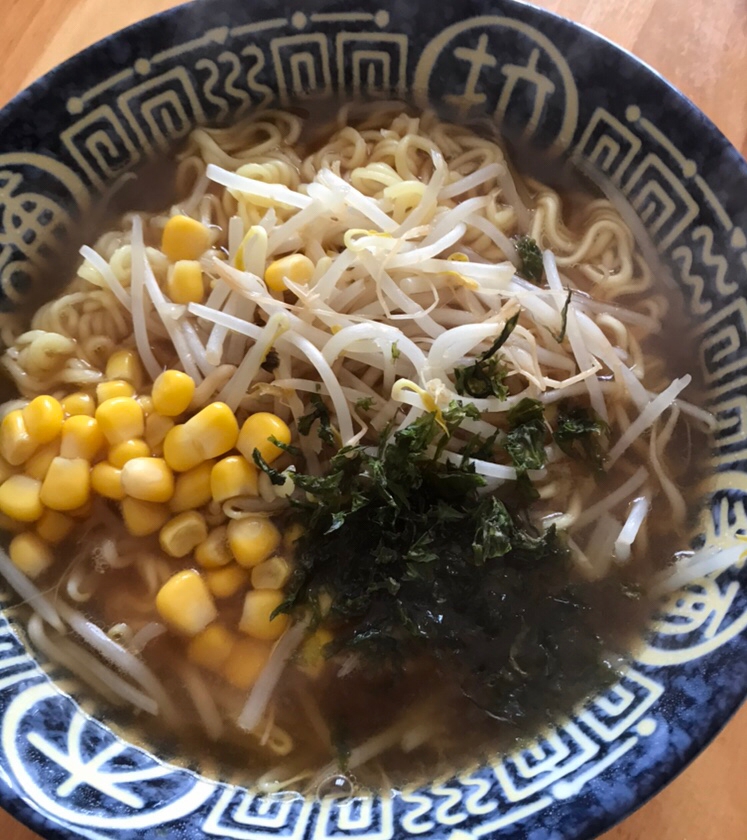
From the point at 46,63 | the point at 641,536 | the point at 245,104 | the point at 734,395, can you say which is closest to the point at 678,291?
the point at 734,395

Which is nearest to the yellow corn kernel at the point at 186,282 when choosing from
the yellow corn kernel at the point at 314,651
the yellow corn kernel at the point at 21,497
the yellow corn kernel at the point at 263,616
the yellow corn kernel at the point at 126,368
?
the yellow corn kernel at the point at 126,368

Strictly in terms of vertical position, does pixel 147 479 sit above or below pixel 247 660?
above

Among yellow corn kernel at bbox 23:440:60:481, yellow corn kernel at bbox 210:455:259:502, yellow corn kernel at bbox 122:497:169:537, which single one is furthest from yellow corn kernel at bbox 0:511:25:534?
yellow corn kernel at bbox 210:455:259:502

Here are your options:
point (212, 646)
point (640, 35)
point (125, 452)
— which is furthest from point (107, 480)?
point (640, 35)

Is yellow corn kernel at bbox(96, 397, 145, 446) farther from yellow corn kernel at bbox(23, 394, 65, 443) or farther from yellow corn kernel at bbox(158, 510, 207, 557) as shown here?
yellow corn kernel at bbox(158, 510, 207, 557)

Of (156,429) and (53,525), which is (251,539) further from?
(53,525)

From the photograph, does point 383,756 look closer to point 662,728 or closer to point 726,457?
point 662,728

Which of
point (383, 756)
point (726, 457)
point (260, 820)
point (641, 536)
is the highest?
point (726, 457)
